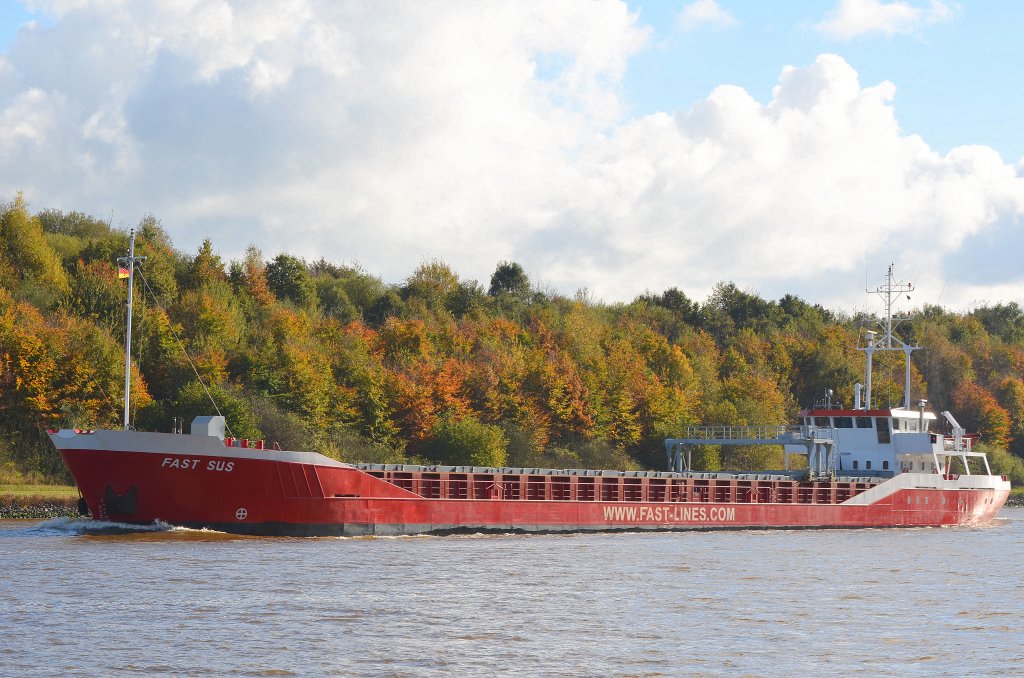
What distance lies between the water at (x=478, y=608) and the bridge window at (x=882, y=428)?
58.0 ft

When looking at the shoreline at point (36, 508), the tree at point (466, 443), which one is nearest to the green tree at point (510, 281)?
the tree at point (466, 443)

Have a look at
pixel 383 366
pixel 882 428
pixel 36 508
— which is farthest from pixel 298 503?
pixel 383 366

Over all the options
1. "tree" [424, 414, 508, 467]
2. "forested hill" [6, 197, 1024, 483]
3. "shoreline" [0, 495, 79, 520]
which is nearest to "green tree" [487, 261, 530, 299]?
"forested hill" [6, 197, 1024, 483]

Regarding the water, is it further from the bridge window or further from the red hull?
the bridge window

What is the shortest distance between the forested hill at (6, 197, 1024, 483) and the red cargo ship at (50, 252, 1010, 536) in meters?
14.9

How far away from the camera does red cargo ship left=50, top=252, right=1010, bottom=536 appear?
40062 mm

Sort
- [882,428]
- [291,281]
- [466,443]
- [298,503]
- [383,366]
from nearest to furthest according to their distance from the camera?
[298,503]
[882,428]
[466,443]
[383,366]
[291,281]

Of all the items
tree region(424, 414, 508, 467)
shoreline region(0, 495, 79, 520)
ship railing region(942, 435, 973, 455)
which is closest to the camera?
shoreline region(0, 495, 79, 520)

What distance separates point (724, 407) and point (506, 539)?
4818cm

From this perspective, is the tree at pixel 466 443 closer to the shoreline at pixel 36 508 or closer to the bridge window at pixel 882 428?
the bridge window at pixel 882 428

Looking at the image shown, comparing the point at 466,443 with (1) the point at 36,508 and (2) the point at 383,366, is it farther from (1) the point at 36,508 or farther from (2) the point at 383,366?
(1) the point at 36,508

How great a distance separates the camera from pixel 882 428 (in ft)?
195

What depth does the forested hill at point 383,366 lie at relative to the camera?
63438mm

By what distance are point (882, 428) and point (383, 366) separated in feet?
119
